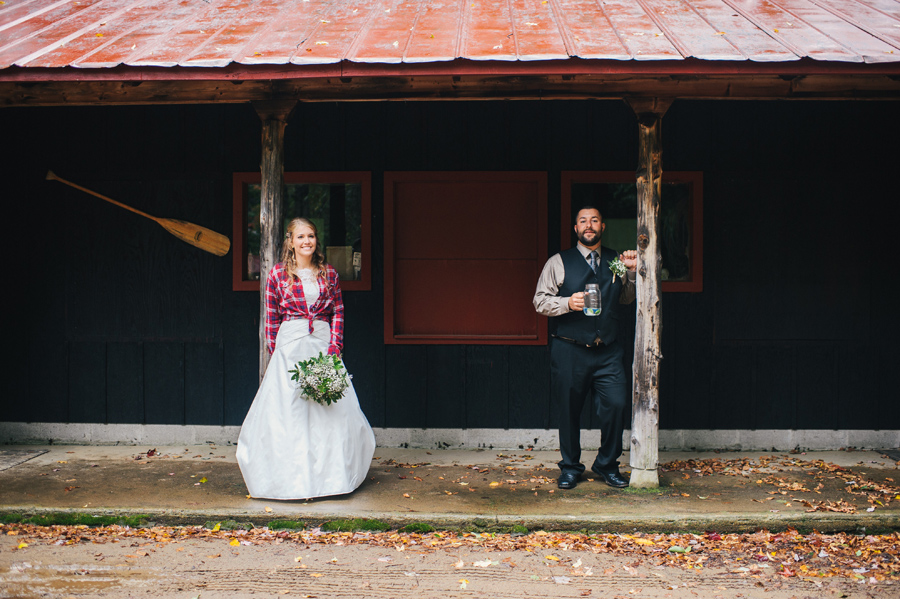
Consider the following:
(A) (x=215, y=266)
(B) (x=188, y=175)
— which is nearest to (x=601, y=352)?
(A) (x=215, y=266)

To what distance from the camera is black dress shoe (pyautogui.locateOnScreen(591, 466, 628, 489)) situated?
17.9 feet

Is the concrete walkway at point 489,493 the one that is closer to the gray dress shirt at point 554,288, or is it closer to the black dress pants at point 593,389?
the black dress pants at point 593,389

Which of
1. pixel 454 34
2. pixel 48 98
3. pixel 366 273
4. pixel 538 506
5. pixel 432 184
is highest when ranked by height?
pixel 454 34

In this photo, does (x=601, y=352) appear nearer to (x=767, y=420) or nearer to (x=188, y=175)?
(x=767, y=420)

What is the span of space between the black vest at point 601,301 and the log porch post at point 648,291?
0.63 feet

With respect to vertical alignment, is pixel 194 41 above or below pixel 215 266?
above

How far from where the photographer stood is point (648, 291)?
5.35 meters

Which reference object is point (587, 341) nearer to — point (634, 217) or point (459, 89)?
point (634, 217)

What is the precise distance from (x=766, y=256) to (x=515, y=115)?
2699 mm

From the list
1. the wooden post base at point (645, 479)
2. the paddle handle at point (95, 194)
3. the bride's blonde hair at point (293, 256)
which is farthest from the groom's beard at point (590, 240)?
the paddle handle at point (95, 194)

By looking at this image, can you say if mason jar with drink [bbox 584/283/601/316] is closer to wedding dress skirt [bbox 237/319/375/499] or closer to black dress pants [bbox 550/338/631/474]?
black dress pants [bbox 550/338/631/474]

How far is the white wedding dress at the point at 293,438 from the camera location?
5.14m

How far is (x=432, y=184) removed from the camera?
6805 mm

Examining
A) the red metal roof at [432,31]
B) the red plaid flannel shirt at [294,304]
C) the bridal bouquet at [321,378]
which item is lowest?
the bridal bouquet at [321,378]
